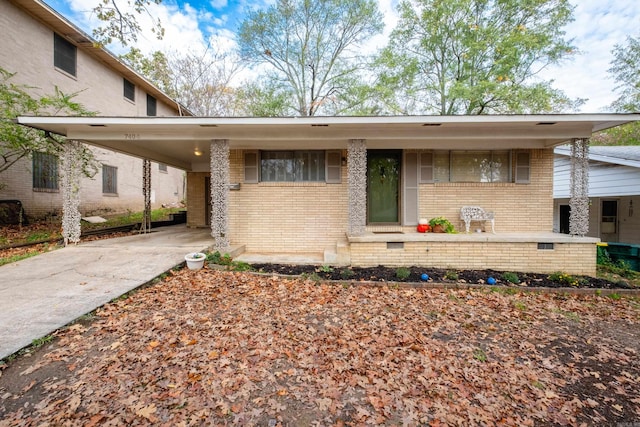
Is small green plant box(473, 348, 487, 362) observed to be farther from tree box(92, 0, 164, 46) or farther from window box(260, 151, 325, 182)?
tree box(92, 0, 164, 46)

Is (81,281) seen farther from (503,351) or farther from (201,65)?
(201,65)

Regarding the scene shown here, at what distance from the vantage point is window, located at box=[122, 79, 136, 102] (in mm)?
13719

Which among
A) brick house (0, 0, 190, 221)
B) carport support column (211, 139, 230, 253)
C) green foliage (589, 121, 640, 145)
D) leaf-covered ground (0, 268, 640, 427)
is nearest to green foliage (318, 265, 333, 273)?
leaf-covered ground (0, 268, 640, 427)

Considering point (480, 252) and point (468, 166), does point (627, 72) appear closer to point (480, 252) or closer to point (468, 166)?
point (468, 166)

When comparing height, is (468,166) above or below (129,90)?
below

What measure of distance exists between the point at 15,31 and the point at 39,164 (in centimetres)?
425

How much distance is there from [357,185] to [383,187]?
1573mm

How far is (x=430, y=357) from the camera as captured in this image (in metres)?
2.89

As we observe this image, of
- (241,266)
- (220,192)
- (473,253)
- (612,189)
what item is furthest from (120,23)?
(612,189)

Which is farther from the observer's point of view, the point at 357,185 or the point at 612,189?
the point at 612,189

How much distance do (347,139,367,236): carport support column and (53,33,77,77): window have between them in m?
12.1

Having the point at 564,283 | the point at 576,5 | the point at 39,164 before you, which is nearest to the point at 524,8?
the point at 576,5

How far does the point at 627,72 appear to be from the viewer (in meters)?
14.1

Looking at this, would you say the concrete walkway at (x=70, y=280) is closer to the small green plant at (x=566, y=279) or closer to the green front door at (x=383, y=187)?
the green front door at (x=383, y=187)
